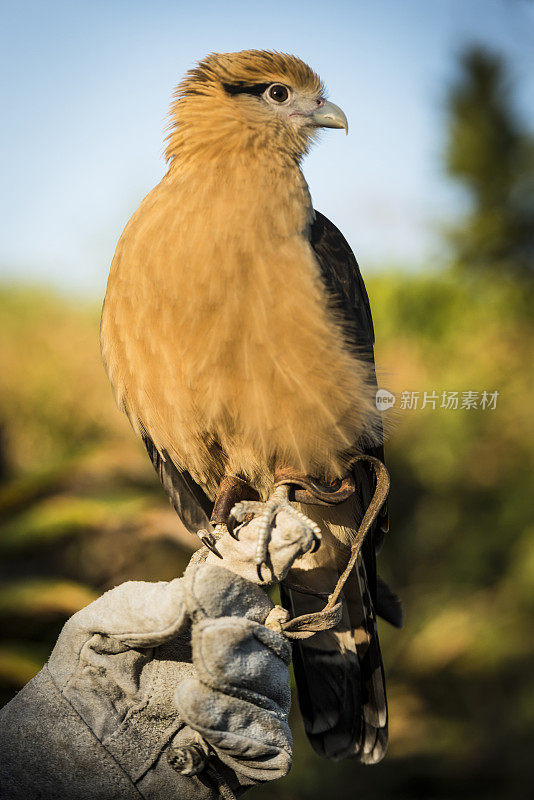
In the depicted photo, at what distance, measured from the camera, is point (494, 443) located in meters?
7.78

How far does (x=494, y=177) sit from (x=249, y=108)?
7.20 metres

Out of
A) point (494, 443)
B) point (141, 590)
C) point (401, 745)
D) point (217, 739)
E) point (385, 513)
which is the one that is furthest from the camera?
point (494, 443)

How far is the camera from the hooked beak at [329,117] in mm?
2529

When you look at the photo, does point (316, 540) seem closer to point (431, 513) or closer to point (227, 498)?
point (227, 498)

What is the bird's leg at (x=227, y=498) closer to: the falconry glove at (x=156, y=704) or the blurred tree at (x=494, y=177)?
the falconry glove at (x=156, y=704)

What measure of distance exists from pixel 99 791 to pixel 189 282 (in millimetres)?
1514

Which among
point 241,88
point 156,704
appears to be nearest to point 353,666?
point 156,704

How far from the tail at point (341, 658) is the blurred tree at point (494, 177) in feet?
22.3

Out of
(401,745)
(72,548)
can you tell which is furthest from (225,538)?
(401,745)

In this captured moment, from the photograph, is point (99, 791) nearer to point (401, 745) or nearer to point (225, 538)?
point (225, 538)

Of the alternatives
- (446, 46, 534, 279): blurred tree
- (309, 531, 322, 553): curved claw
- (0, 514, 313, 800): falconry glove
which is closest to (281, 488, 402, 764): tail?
(309, 531, 322, 553): curved claw

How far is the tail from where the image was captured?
2.59 meters

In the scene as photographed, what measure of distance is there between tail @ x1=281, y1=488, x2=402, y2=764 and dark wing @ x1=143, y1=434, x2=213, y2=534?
0.51m

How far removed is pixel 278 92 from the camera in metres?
2.48
